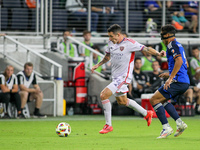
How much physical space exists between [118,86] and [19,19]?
10702 millimetres

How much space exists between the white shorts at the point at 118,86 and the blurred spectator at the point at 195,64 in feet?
26.4

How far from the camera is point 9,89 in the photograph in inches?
650

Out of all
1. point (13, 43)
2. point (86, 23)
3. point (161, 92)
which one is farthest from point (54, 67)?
point (161, 92)

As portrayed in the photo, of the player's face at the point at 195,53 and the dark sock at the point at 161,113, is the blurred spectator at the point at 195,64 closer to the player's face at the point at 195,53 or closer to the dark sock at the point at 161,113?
the player's face at the point at 195,53

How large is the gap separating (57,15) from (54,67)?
109 inches

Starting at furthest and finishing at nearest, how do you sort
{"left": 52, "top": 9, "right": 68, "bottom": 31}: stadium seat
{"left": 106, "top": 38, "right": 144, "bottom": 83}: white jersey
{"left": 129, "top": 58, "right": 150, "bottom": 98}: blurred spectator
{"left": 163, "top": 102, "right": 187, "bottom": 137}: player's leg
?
{"left": 52, "top": 9, "right": 68, "bottom": 31}: stadium seat, {"left": 129, "top": 58, "right": 150, "bottom": 98}: blurred spectator, {"left": 106, "top": 38, "right": 144, "bottom": 83}: white jersey, {"left": 163, "top": 102, "right": 187, "bottom": 137}: player's leg

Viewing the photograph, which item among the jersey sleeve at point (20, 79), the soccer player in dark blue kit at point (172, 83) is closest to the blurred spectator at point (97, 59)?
the jersey sleeve at point (20, 79)

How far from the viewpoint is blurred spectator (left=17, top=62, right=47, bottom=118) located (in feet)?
55.1

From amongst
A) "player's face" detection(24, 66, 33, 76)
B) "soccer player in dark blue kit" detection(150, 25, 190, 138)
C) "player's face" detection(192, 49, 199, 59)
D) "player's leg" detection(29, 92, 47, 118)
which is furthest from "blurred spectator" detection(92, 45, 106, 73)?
"soccer player in dark blue kit" detection(150, 25, 190, 138)

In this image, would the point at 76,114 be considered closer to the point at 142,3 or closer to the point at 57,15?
the point at 57,15

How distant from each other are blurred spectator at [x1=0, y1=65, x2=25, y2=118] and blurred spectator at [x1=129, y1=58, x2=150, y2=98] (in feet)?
12.3

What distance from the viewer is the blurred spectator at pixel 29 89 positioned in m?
16.8

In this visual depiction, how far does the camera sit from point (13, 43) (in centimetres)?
2012

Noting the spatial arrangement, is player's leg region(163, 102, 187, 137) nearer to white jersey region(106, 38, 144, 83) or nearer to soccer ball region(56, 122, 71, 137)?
white jersey region(106, 38, 144, 83)
